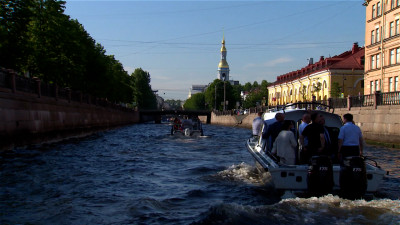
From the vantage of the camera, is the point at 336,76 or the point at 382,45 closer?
the point at 382,45

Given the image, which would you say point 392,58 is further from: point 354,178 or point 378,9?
point 354,178

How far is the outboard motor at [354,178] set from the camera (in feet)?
28.1

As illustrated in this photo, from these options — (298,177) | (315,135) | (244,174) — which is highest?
(315,135)

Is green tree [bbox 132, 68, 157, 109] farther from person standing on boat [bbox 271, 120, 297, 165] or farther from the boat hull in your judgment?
the boat hull

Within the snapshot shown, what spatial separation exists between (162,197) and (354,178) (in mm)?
4347

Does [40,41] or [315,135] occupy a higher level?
[40,41]

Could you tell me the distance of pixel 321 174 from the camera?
866cm

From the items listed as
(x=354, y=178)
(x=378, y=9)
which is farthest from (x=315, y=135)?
(x=378, y=9)

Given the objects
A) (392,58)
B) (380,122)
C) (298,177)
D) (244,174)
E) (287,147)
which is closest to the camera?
(298,177)

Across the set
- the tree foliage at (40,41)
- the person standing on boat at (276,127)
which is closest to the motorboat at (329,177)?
the person standing on boat at (276,127)

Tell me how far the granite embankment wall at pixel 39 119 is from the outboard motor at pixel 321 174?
1483cm

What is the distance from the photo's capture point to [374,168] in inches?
361

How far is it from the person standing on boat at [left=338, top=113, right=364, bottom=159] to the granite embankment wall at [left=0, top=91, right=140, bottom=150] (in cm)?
1496

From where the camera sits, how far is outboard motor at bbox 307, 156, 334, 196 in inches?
341
